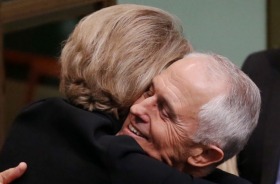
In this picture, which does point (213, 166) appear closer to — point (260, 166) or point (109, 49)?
point (109, 49)

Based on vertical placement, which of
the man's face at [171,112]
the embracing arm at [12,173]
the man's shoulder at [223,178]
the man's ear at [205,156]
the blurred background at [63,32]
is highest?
the man's face at [171,112]

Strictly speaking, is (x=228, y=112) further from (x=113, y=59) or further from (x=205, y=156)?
(x=113, y=59)

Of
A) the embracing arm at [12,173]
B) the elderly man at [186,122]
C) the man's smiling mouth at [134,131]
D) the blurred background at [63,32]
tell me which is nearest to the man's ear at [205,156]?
the elderly man at [186,122]

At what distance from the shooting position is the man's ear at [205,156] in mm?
1381

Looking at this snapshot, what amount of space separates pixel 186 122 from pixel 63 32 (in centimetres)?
124

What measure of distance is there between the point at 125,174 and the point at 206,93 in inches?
8.6

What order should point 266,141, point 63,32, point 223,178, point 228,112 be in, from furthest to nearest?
1. point 63,32
2. point 266,141
3. point 223,178
4. point 228,112

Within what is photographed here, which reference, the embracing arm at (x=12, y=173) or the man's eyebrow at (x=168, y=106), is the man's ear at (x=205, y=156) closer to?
the man's eyebrow at (x=168, y=106)

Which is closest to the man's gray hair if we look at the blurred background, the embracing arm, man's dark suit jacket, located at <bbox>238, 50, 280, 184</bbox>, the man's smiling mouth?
the man's smiling mouth

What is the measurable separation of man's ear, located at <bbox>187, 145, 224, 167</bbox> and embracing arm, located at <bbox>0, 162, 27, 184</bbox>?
0.33 m

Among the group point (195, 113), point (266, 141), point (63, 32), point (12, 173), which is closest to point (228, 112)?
point (195, 113)

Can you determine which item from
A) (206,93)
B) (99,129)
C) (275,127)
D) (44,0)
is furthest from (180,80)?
(44,0)

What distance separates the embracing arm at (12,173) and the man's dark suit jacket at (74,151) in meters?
0.01

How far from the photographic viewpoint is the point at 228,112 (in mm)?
1348
